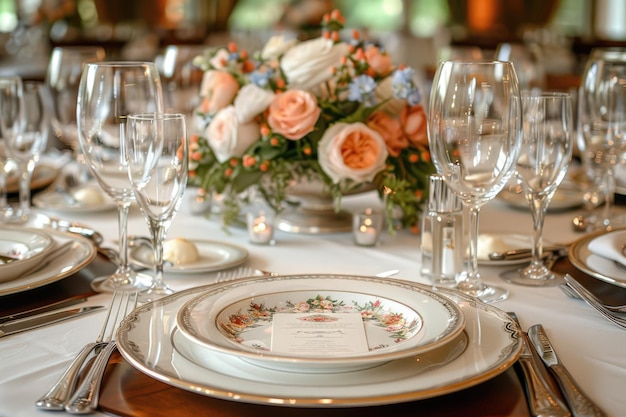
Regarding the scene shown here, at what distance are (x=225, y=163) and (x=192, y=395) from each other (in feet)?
2.56

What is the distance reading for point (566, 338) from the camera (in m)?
0.96

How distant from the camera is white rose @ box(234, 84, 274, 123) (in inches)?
57.2

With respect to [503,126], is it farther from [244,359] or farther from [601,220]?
[601,220]

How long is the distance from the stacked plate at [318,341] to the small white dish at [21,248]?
24cm

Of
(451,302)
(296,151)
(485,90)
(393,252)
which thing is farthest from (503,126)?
(296,151)

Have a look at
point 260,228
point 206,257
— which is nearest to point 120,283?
point 206,257

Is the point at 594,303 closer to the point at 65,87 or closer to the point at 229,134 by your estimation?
the point at 229,134

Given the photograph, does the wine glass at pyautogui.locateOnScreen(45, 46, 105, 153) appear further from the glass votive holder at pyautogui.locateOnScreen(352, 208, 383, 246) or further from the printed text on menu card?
the printed text on menu card

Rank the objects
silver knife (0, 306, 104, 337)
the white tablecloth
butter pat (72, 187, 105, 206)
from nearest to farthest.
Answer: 1. the white tablecloth
2. silver knife (0, 306, 104, 337)
3. butter pat (72, 187, 105, 206)

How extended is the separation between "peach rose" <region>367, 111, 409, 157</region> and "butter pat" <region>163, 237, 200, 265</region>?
15.4 inches

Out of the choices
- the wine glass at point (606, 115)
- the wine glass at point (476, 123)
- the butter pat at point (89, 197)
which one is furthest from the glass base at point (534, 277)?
the butter pat at point (89, 197)

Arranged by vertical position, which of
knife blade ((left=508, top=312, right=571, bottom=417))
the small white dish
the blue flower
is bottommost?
knife blade ((left=508, top=312, right=571, bottom=417))

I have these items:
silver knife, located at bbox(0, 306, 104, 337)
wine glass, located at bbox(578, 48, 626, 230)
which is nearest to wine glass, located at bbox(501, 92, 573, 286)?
wine glass, located at bbox(578, 48, 626, 230)

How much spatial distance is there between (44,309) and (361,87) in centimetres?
65
